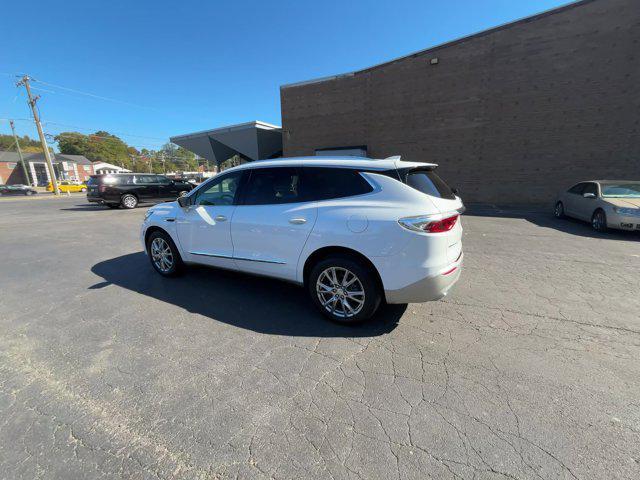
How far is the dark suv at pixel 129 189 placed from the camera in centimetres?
1396

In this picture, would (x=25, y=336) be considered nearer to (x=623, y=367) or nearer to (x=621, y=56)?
(x=623, y=367)

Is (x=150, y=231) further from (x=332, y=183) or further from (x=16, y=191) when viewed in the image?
(x=16, y=191)

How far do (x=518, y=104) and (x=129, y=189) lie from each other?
1865 centimetres

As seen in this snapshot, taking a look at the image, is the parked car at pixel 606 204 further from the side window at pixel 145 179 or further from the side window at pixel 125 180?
the side window at pixel 125 180

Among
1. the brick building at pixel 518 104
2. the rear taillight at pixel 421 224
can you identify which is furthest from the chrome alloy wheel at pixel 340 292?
the brick building at pixel 518 104

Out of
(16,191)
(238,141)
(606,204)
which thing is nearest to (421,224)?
(606,204)

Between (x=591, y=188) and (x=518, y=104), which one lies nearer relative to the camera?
(x=591, y=188)

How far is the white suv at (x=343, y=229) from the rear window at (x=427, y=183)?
15mm

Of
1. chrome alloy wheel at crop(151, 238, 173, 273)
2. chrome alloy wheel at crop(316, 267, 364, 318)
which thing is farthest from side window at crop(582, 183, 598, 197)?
chrome alloy wheel at crop(151, 238, 173, 273)

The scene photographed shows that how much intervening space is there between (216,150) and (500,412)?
27.5 meters

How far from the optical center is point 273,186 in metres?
3.59

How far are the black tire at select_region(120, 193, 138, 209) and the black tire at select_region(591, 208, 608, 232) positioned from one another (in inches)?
697

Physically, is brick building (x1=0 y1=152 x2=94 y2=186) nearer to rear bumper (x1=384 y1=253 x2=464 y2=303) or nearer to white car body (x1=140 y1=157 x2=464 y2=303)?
white car body (x1=140 y1=157 x2=464 y2=303)

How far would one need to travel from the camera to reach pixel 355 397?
2.24 metres
